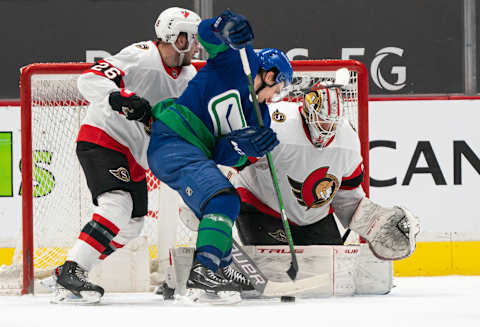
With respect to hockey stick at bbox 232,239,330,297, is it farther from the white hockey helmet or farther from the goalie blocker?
the white hockey helmet

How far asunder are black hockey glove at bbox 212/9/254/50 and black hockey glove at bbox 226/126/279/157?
0.87 feet

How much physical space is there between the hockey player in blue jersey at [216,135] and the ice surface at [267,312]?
18 centimetres

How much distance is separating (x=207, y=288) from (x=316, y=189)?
836 mm

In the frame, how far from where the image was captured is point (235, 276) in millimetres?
2928

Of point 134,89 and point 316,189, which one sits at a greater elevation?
point 134,89

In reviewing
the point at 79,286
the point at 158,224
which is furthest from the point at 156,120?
the point at 158,224

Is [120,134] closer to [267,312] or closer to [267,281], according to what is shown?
[267,281]

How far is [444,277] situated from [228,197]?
1.89 m

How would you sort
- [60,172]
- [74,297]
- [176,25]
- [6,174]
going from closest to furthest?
[74,297], [176,25], [60,172], [6,174]

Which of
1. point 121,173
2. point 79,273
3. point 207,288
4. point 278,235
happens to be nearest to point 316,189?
point 278,235

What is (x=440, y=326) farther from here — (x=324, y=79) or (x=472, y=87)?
(x=472, y=87)

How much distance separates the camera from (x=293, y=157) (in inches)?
128

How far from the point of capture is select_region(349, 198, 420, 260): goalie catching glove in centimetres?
317

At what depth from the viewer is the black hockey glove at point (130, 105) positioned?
284 centimetres
